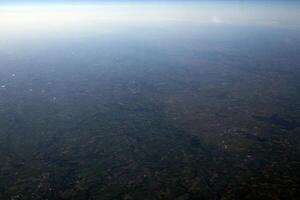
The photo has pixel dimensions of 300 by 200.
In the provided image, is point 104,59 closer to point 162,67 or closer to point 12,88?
point 162,67

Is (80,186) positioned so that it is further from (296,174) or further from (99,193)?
(296,174)

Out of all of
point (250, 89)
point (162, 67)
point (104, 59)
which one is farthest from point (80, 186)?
point (104, 59)

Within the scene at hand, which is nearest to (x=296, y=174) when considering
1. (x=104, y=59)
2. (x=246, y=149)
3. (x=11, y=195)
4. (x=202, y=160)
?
(x=246, y=149)

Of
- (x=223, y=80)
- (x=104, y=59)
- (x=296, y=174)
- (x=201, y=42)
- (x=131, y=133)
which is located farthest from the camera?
(x=201, y=42)

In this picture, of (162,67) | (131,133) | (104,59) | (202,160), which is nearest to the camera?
(202,160)

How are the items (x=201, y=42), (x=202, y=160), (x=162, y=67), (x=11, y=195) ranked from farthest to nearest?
(x=201, y=42) < (x=162, y=67) < (x=202, y=160) < (x=11, y=195)

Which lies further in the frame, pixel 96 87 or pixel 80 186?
pixel 96 87
